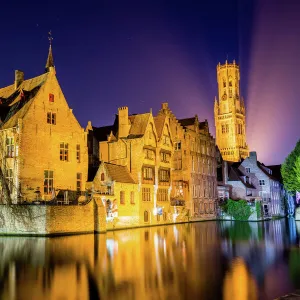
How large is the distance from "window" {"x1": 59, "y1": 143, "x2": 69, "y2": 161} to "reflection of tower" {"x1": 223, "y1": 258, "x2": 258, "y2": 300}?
3783 cm

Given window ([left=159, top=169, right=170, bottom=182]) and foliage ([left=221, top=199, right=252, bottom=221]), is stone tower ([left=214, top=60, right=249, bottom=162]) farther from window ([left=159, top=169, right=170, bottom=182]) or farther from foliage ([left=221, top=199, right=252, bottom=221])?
window ([left=159, top=169, right=170, bottom=182])

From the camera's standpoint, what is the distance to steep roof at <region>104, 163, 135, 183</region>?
2223 inches

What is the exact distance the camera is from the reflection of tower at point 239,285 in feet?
55.7

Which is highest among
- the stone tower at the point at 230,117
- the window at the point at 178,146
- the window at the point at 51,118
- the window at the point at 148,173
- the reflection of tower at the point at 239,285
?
the stone tower at the point at 230,117

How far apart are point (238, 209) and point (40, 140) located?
42.0m

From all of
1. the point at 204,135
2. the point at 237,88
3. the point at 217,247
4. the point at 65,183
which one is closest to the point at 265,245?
the point at 217,247

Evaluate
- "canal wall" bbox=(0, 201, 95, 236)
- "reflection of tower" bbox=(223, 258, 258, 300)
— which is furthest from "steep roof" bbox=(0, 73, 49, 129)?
"reflection of tower" bbox=(223, 258, 258, 300)

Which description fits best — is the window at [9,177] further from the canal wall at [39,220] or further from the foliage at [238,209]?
the foliage at [238,209]

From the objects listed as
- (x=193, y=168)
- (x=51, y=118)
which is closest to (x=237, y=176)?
(x=193, y=168)

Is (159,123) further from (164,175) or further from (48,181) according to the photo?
(48,181)

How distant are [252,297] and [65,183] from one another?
4262 centimetres

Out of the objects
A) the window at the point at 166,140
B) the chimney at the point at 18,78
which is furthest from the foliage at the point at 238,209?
the chimney at the point at 18,78

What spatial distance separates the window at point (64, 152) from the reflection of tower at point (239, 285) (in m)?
37.8

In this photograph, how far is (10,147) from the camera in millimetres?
51656
